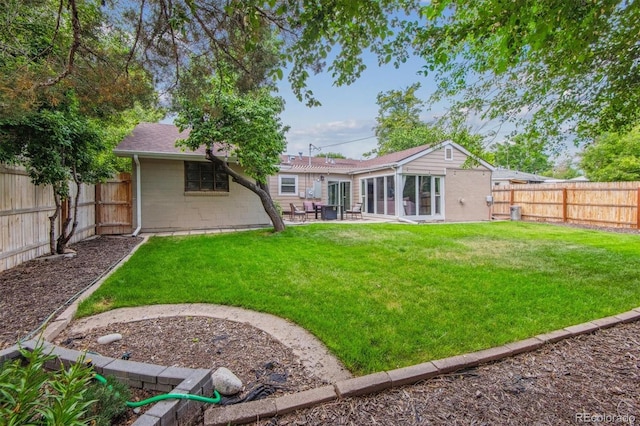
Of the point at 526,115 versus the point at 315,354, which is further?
the point at 526,115

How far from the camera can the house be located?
32.3ft

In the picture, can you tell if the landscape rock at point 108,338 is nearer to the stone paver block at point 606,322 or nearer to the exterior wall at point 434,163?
the stone paver block at point 606,322

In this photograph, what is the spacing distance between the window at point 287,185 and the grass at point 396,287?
7.67 meters

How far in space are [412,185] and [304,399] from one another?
12863 millimetres

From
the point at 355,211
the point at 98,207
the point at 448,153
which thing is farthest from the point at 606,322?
the point at 355,211

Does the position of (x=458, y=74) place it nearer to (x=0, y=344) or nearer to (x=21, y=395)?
(x=21, y=395)

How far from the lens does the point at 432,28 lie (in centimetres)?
349

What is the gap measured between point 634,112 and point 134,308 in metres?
7.18

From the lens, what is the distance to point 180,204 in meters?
10.2

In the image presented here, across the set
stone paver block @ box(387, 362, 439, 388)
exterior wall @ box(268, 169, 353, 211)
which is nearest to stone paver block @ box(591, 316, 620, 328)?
stone paver block @ box(387, 362, 439, 388)

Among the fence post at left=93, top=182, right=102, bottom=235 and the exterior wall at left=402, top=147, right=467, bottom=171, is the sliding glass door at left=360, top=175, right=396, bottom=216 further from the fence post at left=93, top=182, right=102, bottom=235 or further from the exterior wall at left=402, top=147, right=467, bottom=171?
the fence post at left=93, top=182, right=102, bottom=235

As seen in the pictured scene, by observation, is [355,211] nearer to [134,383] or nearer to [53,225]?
[53,225]

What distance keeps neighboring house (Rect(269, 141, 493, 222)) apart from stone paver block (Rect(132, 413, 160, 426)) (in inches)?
494

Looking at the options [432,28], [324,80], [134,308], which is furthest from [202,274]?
[432,28]
